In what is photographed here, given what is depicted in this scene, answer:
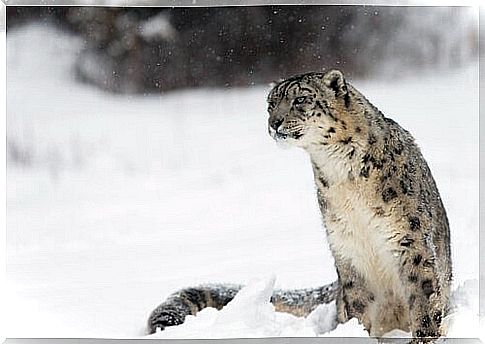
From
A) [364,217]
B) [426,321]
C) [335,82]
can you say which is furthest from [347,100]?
[426,321]

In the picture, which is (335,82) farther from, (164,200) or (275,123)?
(164,200)

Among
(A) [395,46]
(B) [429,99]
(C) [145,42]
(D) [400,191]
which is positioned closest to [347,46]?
(A) [395,46]

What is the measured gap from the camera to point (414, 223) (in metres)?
1.90

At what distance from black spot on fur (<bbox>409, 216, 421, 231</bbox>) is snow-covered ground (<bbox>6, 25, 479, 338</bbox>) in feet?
0.33

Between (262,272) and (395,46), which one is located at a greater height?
(395,46)

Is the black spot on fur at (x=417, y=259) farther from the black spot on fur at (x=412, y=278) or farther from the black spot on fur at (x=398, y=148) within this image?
the black spot on fur at (x=398, y=148)

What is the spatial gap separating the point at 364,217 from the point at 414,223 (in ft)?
0.42

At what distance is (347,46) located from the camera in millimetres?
1946

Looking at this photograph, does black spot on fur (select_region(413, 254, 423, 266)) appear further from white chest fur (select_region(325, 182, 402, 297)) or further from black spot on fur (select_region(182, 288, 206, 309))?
black spot on fur (select_region(182, 288, 206, 309))

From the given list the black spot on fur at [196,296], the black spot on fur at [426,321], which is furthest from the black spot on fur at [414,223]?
the black spot on fur at [196,296]

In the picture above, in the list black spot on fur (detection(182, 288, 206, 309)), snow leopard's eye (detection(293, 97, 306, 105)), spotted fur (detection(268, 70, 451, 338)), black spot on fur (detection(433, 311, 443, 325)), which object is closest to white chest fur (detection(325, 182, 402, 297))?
spotted fur (detection(268, 70, 451, 338))

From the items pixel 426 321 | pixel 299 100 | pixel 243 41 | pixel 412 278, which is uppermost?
pixel 243 41

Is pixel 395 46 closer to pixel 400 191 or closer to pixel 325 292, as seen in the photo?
pixel 400 191

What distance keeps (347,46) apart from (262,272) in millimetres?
626
